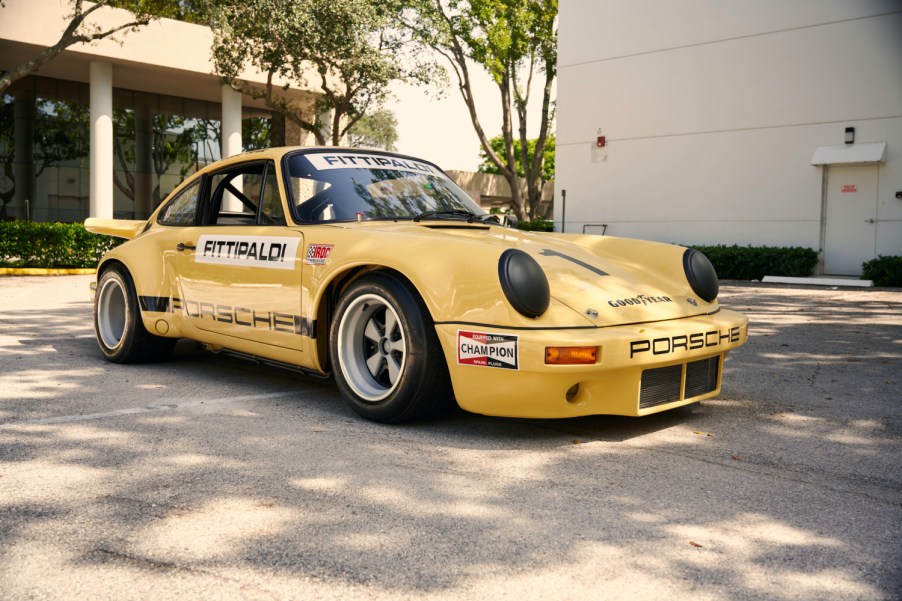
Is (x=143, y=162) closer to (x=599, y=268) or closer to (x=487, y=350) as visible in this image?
(x=599, y=268)

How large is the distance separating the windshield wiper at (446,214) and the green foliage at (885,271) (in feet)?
40.6

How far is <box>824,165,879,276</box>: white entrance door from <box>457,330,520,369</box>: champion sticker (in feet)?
50.7

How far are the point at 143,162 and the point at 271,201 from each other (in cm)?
2722

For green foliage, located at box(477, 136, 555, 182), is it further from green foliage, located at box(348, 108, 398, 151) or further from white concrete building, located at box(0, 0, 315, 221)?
white concrete building, located at box(0, 0, 315, 221)

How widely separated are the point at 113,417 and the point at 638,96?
724 inches

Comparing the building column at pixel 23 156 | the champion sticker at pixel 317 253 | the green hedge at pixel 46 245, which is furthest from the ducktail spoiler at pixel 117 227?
the building column at pixel 23 156

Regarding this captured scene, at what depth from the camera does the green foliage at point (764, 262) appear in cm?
1645

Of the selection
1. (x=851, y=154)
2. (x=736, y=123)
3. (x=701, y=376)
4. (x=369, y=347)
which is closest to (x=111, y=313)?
(x=369, y=347)

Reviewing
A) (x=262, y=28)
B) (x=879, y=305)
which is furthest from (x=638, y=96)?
(x=879, y=305)

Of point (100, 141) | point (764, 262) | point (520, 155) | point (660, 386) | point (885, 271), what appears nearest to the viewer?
point (660, 386)

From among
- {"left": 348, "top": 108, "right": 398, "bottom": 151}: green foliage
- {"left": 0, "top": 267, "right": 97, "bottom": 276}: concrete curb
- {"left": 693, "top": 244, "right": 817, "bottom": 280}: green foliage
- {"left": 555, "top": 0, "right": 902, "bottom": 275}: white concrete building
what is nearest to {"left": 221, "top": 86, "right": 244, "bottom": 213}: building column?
{"left": 0, "top": 267, "right": 97, "bottom": 276}: concrete curb

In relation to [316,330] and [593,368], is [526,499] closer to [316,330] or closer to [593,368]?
[593,368]

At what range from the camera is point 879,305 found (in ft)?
35.5

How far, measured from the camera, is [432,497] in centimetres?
302
